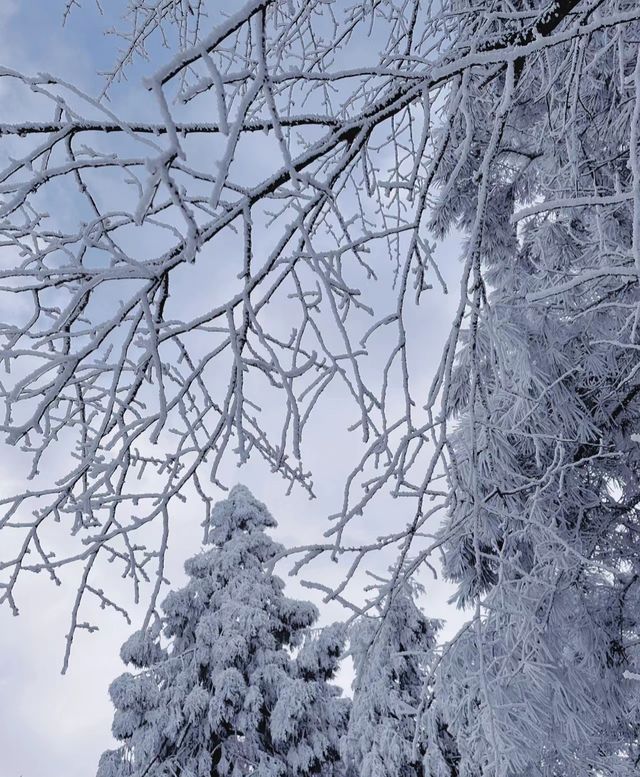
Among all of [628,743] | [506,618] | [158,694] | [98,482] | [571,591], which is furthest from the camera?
[158,694]

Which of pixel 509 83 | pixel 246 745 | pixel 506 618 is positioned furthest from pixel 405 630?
pixel 509 83

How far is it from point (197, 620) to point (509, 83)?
1300cm

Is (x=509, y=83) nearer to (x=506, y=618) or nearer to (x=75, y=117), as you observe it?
(x=75, y=117)

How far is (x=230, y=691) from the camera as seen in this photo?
11555 millimetres

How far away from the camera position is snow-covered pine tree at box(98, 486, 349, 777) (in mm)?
11438

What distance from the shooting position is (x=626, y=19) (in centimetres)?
145

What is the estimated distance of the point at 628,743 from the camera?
227 inches

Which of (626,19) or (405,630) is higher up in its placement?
(405,630)

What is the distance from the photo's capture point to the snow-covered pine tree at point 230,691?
37.5 feet

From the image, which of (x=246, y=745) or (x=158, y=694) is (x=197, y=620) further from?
(x=246, y=745)

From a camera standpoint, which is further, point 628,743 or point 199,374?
point 628,743

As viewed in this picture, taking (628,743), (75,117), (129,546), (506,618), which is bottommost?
(628,743)

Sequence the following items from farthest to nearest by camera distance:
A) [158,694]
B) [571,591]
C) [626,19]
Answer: [158,694], [571,591], [626,19]

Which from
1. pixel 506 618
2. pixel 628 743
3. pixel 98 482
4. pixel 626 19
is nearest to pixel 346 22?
pixel 626 19
